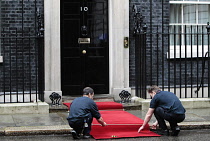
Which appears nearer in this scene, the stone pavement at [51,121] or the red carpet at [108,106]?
the stone pavement at [51,121]

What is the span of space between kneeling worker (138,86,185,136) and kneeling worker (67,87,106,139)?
3.27 ft

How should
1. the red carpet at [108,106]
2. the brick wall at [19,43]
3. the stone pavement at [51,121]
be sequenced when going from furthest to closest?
the brick wall at [19,43], the red carpet at [108,106], the stone pavement at [51,121]

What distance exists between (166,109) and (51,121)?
2.55 m

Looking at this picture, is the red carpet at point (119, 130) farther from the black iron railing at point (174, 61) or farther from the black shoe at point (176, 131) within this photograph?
the black iron railing at point (174, 61)

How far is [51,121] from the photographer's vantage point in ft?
34.6

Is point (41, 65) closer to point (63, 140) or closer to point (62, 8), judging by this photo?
point (62, 8)

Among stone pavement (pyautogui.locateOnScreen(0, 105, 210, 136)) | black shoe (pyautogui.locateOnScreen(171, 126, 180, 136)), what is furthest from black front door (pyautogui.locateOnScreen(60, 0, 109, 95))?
black shoe (pyautogui.locateOnScreen(171, 126, 180, 136))

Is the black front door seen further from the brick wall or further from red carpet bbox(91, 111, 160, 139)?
red carpet bbox(91, 111, 160, 139)

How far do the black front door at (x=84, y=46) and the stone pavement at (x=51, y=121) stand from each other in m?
1.24

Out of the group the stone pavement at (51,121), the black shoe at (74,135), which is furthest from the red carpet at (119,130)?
the stone pavement at (51,121)

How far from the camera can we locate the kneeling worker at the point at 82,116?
8.99 meters

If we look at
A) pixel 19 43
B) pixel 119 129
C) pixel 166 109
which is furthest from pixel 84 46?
pixel 166 109

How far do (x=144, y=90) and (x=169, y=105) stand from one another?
3299mm

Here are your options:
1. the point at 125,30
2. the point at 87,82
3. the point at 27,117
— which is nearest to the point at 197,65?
the point at 125,30
